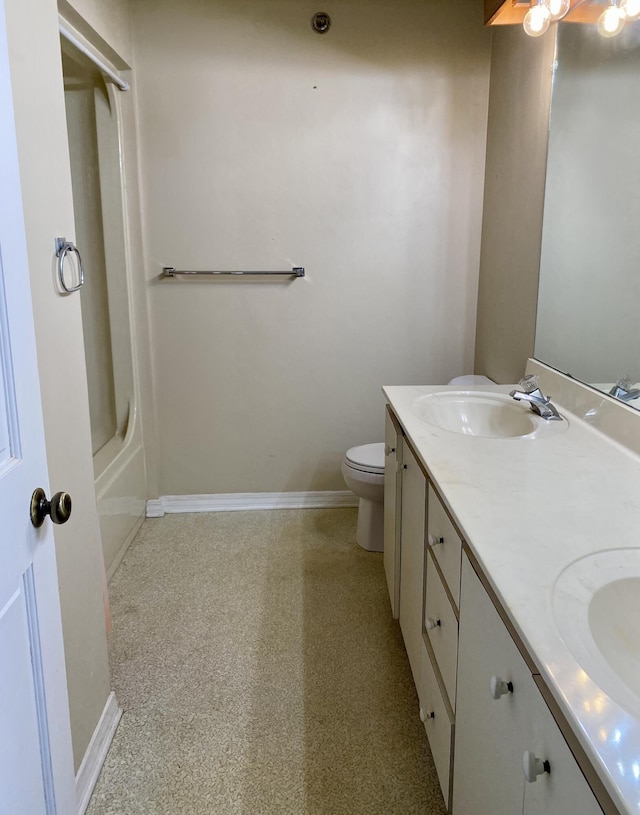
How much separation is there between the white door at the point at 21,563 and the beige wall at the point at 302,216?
2.05 m

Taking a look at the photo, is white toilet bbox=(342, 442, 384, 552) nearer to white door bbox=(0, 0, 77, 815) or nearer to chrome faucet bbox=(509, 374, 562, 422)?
chrome faucet bbox=(509, 374, 562, 422)

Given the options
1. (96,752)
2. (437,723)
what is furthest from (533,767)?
(96,752)

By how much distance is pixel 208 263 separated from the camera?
2.97 metres

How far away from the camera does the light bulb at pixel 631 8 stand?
1548 millimetres

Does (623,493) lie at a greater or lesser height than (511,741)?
greater

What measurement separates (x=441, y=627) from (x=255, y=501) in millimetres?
1968

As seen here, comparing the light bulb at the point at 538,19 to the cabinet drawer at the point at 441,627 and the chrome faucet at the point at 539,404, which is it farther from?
the cabinet drawer at the point at 441,627

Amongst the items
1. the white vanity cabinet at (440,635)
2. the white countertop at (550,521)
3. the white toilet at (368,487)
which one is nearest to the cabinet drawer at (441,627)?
the white vanity cabinet at (440,635)

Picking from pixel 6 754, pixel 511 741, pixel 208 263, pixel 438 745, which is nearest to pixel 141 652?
pixel 438 745

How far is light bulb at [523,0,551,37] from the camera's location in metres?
1.92

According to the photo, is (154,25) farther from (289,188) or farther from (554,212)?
(554,212)

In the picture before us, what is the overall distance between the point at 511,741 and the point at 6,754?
29.1 inches

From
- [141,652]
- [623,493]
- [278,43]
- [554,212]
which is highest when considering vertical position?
[278,43]

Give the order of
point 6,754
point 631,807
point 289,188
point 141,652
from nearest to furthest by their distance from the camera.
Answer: point 631,807
point 6,754
point 141,652
point 289,188
